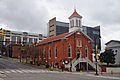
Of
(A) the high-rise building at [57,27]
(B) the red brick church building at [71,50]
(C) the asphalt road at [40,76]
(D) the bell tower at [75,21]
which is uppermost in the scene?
(A) the high-rise building at [57,27]

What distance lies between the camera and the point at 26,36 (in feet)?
440

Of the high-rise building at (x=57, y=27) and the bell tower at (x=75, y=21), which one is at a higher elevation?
the high-rise building at (x=57, y=27)

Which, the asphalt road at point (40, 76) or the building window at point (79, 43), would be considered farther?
the building window at point (79, 43)

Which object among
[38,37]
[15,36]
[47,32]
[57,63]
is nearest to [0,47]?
[15,36]

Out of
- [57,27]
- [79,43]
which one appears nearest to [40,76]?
[79,43]

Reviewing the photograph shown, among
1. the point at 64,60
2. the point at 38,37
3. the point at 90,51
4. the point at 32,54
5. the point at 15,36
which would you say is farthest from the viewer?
the point at 38,37

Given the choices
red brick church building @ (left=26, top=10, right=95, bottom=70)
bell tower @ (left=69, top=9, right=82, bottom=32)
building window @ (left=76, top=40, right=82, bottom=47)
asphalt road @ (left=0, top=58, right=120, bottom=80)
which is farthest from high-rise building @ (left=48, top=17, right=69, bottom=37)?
asphalt road @ (left=0, top=58, right=120, bottom=80)

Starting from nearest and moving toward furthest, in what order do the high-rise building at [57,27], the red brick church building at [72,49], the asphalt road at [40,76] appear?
the asphalt road at [40,76] < the red brick church building at [72,49] < the high-rise building at [57,27]

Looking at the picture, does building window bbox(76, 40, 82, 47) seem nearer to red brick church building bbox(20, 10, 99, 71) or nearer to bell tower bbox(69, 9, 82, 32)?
red brick church building bbox(20, 10, 99, 71)

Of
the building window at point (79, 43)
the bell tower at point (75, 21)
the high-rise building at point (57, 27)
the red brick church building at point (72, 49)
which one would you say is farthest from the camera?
the high-rise building at point (57, 27)

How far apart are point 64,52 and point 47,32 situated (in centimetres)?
8708

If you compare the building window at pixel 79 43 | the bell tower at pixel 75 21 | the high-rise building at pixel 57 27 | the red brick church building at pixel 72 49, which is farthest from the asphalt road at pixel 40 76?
the high-rise building at pixel 57 27

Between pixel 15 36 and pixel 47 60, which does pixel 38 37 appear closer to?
pixel 15 36

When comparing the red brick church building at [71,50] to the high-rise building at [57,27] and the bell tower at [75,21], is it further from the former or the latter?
the high-rise building at [57,27]
